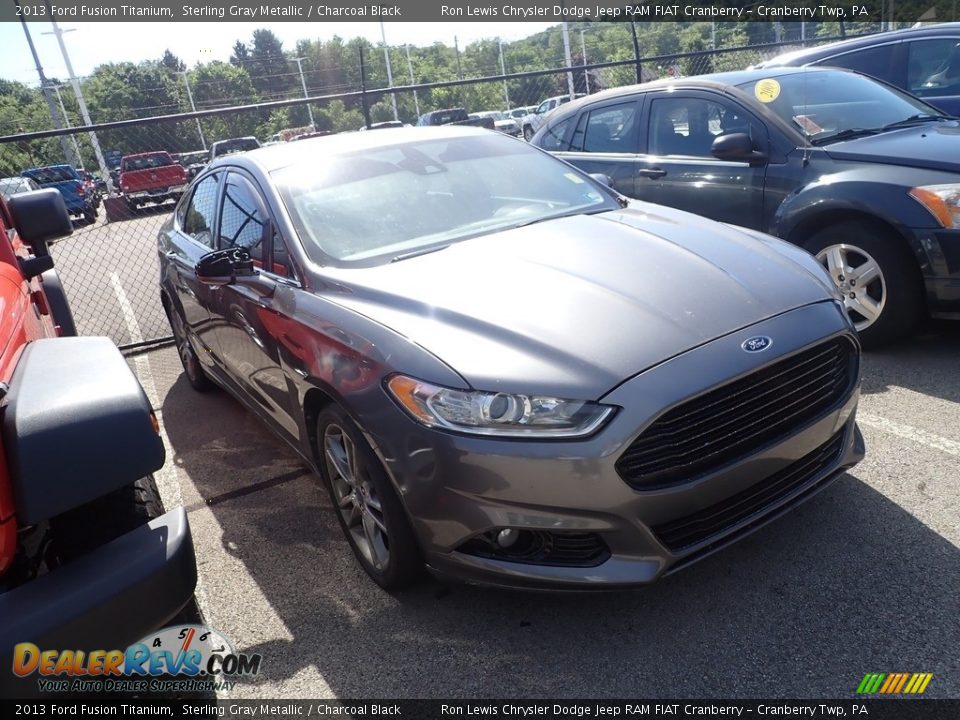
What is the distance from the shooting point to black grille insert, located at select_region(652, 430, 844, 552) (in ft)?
7.48

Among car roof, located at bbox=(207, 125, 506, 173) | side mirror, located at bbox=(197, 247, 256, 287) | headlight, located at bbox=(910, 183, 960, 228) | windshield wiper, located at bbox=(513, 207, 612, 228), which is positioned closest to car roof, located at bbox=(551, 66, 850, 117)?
headlight, located at bbox=(910, 183, 960, 228)

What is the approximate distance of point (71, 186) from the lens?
13414 mm

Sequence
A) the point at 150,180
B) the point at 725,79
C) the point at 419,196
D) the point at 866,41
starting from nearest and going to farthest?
the point at 419,196
the point at 725,79
the point at 866,41
the point at 150,180

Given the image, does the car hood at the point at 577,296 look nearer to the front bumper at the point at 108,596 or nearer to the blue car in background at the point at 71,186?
the front bumper at the point at 108,596

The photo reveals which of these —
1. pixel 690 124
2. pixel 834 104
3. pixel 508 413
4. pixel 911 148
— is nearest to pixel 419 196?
pixel 508 413

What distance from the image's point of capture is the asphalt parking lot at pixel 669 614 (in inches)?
86.4

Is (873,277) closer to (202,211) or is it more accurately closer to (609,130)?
(609,130)

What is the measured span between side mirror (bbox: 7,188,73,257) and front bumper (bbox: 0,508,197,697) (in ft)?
6.51

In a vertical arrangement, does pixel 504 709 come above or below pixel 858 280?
below

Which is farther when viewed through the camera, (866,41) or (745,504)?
(866,41)

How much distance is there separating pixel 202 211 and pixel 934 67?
256 inches

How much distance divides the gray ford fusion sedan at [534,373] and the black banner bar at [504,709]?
0.35 m

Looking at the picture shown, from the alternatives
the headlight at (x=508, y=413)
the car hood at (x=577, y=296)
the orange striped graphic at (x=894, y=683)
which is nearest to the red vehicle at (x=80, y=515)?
the headlight at (x=508, y=413)

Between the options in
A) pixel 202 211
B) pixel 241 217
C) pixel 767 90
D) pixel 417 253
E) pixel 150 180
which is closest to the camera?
pixel 417 253
